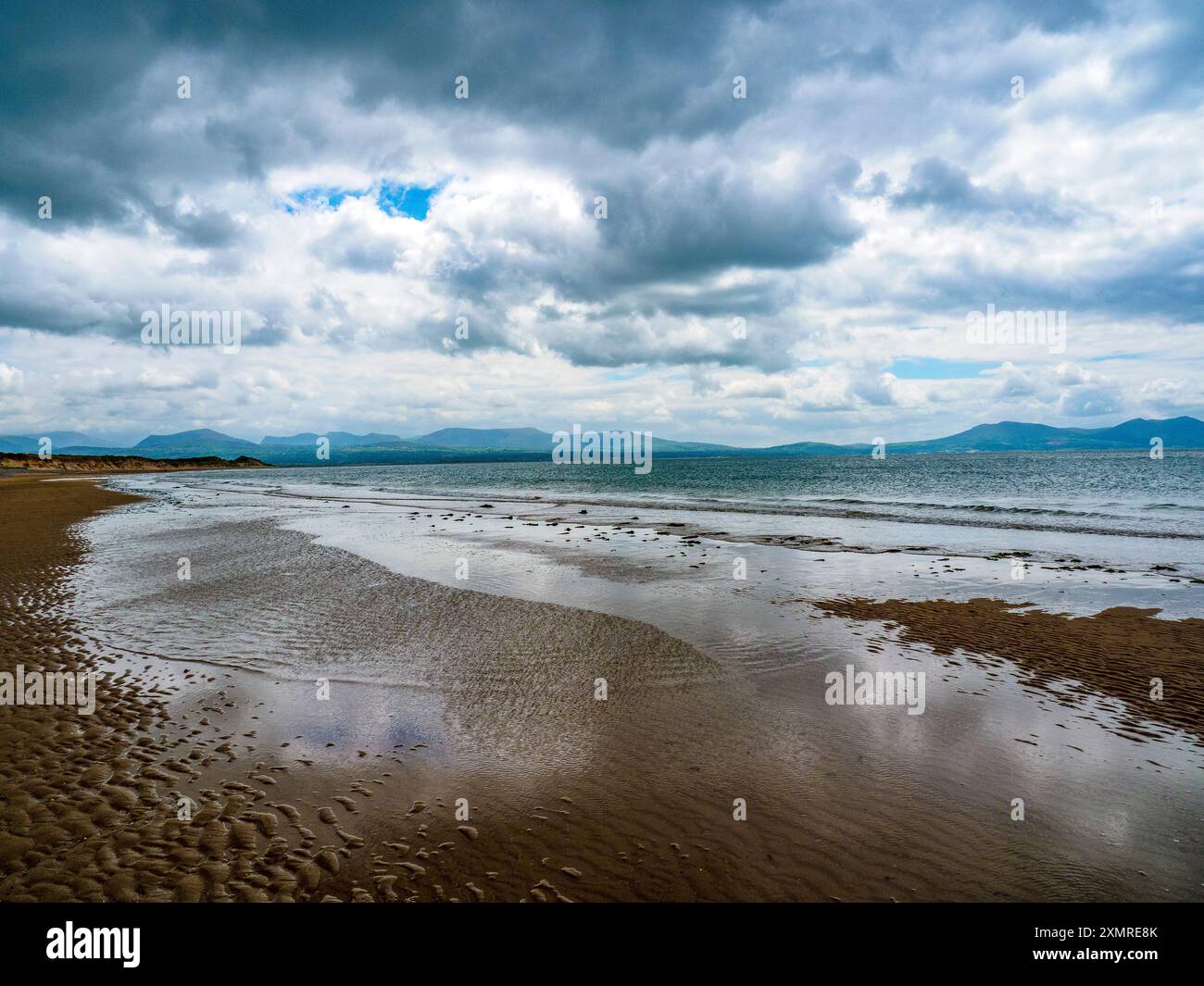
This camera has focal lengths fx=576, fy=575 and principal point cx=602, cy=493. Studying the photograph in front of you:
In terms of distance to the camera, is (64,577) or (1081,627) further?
(64,577)

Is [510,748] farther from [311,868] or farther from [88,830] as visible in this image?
[88,830]

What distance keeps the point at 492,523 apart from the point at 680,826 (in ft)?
116

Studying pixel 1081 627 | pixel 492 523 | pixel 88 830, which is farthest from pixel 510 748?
pixel 492 523

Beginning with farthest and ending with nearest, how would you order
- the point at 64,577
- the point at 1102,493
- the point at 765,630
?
the point at 1102,493
the point at 64,577
the point at 765,630

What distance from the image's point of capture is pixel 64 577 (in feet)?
66.4

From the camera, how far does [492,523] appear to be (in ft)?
135

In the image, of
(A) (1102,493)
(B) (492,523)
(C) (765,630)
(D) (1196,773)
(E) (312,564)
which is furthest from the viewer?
(A) (1102,493)

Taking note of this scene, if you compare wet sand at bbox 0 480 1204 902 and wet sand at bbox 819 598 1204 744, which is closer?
wet sand at bbox 0 480 1204 902

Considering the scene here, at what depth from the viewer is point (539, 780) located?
773cm

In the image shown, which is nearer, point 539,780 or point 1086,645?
point 539,780

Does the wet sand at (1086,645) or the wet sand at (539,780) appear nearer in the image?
the wet sand at (539,780)

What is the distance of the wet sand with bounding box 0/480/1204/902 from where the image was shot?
19.0 feet

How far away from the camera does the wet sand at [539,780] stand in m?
5.79
